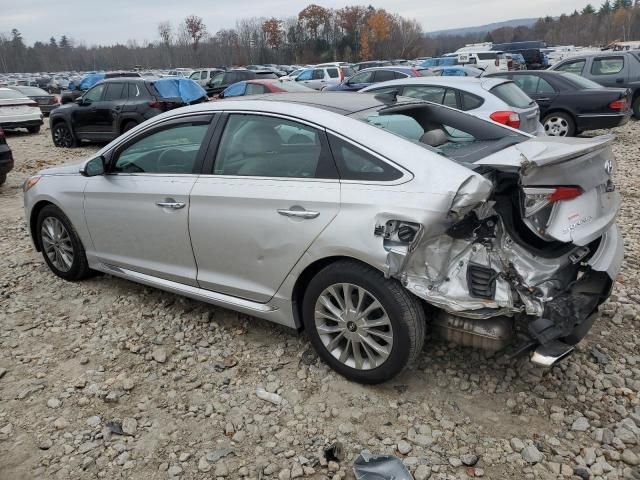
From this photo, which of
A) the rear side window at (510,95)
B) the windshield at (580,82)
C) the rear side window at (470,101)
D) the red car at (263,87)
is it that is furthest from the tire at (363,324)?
the windshield at (580,82)

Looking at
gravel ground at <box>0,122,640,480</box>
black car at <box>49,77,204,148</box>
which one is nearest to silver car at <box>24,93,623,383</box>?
gravel ground at <box>0,122,640,480</box>

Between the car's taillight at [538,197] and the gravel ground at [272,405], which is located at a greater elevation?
→ the car's taillight at [538,197]

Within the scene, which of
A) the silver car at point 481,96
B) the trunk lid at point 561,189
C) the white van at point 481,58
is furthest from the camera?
the white van at point 481,58

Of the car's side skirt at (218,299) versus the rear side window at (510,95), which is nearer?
the car's side skirt at (218,299)

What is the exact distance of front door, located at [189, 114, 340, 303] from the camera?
2943 millimetres

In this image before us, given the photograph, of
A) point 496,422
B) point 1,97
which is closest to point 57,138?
point 1,97

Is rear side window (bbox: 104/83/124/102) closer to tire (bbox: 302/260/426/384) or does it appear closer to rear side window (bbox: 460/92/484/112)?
rear side window (bbox: 460/92/484/112)

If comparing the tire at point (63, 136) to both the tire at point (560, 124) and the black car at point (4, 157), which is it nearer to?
the black car at point (4, 157)

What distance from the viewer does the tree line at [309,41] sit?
75.1 metres

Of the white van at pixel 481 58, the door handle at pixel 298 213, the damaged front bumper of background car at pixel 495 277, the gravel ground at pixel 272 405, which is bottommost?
the gravel ground at pixel 272 405

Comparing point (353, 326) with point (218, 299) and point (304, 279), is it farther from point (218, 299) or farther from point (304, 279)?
point (218, 299)

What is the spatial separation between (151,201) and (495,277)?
237 cm

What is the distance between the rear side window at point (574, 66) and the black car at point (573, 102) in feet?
9.05

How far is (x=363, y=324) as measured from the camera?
289 cm
